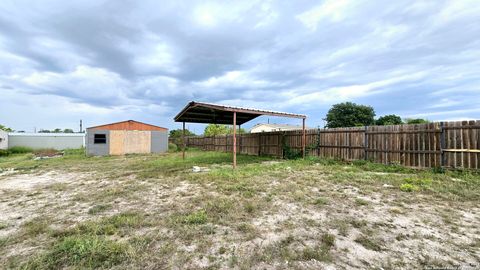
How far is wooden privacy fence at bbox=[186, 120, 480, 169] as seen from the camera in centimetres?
656

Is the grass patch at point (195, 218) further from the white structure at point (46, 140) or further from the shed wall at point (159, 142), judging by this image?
the white structure at point (46, 140)

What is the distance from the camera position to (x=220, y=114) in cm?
1188

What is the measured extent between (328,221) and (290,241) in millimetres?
937

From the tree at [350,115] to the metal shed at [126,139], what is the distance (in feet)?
76.5

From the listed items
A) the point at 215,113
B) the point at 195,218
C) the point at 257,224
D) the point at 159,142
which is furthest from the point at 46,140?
the point at 257,224

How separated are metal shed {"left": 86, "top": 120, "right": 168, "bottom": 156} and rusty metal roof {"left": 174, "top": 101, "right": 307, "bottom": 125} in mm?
7640

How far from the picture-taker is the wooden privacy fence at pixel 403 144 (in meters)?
6.56

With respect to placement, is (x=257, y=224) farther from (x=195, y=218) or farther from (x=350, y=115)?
(x=350, y=115)

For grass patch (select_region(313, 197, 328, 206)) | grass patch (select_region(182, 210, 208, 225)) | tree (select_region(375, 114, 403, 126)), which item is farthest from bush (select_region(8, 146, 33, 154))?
tree (select_region(375, 114, 403, 126))

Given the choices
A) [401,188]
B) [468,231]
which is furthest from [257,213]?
[401,188]

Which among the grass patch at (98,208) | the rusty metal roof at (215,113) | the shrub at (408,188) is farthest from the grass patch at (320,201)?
the rusty metal roof at (215,113)

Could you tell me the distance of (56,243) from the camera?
272cm

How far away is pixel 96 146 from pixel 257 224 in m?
18.0

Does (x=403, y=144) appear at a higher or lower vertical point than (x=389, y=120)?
lower
